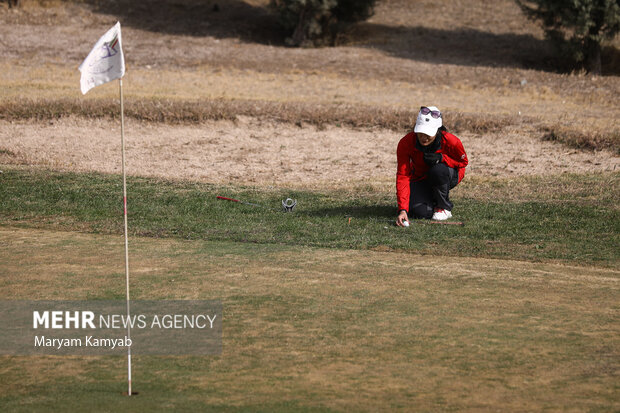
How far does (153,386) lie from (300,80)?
22.3 m

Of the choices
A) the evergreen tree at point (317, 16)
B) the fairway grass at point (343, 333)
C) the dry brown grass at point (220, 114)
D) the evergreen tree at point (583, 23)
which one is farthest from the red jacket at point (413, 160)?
the evergreen tree at point (317, 16)

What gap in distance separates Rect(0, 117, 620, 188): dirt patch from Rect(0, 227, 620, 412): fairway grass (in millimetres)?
Answer: 7450

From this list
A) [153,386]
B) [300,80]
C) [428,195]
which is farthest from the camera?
[300,80]

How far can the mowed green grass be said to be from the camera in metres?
9.91

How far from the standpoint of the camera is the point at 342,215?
12.0 m

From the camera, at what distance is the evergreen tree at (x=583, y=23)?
93.2 feet

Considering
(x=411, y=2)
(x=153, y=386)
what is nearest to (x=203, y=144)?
(x=153, y=386)

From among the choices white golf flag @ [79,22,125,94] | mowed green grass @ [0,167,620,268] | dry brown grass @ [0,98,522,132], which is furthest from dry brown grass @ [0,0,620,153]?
white golf flag @ [79,22,125,94]

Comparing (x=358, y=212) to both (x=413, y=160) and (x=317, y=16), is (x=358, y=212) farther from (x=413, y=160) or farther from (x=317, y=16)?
(x=317, y=16)

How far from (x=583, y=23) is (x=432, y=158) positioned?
20494mm

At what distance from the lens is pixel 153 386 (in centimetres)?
505

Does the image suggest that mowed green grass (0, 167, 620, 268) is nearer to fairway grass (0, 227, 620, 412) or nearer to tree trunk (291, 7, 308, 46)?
fairway grass (0, 227, 620, 412)

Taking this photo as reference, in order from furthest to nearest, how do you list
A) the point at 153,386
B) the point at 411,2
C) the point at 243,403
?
1. the point at 411,2
2. the point at 153,386
3. the point at 243,403

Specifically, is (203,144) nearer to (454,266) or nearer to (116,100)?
(116,100)
